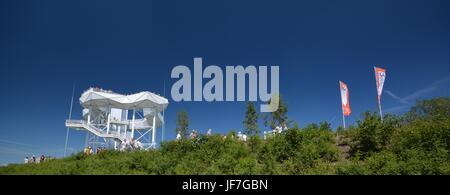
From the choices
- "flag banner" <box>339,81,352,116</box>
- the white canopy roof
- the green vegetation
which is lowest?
the green vegetation

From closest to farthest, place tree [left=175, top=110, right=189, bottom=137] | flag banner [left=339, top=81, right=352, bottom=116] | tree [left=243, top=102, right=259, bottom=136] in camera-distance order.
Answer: flag banner [left=339, top=81, right=352, bottom=116] < tree [left=243, top=102, right=259, bottom=136] < tree [left=175, top=110, right=189, bottom=137]

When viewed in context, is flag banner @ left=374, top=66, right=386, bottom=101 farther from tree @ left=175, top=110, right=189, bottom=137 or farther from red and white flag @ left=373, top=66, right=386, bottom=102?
tree @ left=175, top=110, right=189, bottom=137

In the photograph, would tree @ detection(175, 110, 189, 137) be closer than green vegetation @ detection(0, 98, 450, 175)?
No

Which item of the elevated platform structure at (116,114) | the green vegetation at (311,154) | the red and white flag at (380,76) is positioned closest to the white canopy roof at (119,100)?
the elevated platform structure at (116,114)

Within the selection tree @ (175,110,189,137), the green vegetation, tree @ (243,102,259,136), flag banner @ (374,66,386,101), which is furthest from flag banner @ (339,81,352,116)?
tree @ (175,110,189,137)

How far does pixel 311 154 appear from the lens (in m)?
12.6

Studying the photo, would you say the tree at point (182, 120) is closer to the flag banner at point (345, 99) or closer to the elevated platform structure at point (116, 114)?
the elevated platform structure at point (116, 114)

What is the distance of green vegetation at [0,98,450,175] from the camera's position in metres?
11.2

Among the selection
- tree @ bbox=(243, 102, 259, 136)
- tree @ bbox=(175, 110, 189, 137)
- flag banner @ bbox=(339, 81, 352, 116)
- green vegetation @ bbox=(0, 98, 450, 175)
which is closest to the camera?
green vegetation @ bbox=(0, 98, 450, 175)

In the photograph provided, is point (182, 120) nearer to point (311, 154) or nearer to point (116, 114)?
point (116, 114)

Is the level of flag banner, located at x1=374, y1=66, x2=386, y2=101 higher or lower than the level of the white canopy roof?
lower

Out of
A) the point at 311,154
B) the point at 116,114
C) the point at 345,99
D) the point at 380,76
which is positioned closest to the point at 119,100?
the point at 116,114

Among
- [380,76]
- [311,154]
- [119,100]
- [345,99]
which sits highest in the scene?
[119,100]
